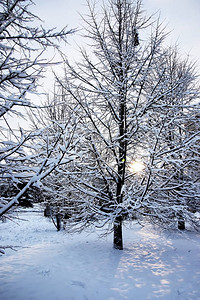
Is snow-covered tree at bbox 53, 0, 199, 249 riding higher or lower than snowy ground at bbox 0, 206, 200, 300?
higher

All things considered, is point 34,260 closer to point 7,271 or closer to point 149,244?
point 7,271

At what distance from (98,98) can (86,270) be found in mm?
4859

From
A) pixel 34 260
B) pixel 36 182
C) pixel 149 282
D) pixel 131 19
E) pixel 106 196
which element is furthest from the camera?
pixel 131 19

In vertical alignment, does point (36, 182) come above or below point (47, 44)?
Answer: below

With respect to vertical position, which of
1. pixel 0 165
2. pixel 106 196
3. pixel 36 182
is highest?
pixel 0 165

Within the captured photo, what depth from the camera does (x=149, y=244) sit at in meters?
6.88

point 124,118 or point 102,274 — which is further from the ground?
point 124,118

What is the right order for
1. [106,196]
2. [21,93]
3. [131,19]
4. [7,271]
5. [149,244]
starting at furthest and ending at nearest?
[149,244] < [131,19] < [106,196] < [7,271] < [21,93]

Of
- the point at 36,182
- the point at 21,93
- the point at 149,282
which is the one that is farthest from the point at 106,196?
the point at 21,93

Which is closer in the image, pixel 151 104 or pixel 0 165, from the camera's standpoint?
pixel 0 165

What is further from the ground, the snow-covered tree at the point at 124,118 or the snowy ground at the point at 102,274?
the snow-covered tree at the point at 124,118

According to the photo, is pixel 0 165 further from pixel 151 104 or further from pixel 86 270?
pixel 151 104

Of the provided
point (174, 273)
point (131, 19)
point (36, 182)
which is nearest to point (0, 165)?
point (36, 182)

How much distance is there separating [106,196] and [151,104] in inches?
123
